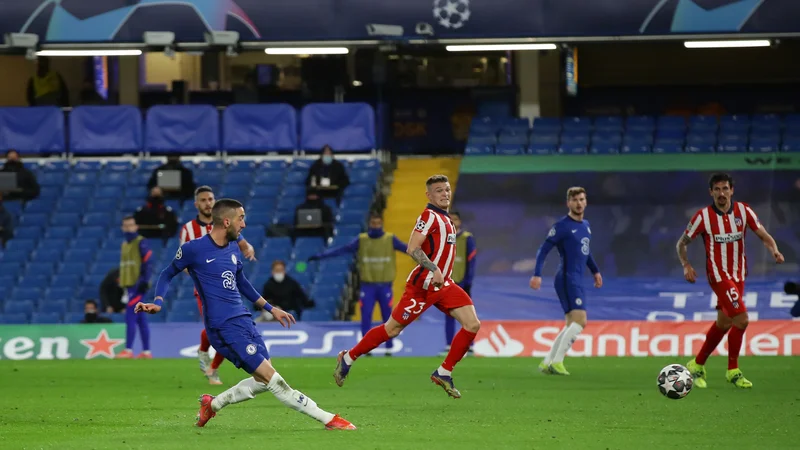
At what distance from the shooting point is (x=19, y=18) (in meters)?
27.6

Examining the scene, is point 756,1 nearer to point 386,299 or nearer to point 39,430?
point 386,299

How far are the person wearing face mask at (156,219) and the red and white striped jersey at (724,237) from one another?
14.6 metres

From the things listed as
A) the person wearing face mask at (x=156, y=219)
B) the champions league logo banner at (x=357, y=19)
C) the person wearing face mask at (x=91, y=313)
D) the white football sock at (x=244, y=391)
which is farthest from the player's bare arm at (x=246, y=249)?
the person wearing face mask at (x=156, y=219)

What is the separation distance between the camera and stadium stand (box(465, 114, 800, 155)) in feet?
92.1

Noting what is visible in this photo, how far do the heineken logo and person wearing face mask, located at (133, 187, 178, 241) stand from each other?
183 inches

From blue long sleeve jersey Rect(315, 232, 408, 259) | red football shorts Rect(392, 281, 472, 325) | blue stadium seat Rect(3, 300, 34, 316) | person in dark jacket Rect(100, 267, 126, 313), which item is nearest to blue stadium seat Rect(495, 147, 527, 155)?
blue long sleeve jersey Rect(315, 232, 408, 259)

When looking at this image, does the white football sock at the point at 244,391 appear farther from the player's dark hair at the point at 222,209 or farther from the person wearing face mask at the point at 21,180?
the person wearing face mask at the point at 21,180

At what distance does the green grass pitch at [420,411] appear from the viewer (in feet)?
32.7

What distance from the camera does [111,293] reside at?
1003 inches

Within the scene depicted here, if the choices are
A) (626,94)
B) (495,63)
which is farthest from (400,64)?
(626,94)

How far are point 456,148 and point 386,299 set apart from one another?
35.9 ft

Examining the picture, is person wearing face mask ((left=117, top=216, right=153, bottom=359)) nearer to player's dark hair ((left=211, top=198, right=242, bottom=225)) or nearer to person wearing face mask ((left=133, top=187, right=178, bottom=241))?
person wearing face mask ((left=133, top=187, right=178, bottom=241))

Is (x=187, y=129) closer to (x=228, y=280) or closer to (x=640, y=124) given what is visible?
(x=640, y=124)

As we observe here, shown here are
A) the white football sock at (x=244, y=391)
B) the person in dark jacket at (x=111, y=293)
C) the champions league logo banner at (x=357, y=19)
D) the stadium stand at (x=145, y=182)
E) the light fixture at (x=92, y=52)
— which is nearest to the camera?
the white football sock at (x=244, y=391)
